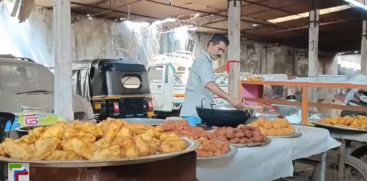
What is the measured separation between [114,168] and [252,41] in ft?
65.4

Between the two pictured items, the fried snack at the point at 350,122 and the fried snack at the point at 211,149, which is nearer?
the fried snack at the point at 211,149

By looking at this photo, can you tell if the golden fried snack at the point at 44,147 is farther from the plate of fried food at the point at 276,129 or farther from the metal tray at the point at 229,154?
the plate of fried food at the point at 276,129

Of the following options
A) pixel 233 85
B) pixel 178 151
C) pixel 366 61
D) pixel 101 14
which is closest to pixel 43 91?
pixel 233 85

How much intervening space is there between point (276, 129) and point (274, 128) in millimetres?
28

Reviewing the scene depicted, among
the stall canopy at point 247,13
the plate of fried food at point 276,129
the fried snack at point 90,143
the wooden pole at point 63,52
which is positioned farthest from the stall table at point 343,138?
the stall canopy at point 247,13

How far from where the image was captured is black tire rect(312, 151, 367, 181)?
3.98m

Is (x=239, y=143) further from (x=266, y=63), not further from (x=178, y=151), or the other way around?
(x=266, y=63)

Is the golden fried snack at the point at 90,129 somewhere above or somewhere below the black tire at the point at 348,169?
above

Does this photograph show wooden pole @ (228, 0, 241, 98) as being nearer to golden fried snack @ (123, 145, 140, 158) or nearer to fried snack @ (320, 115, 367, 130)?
fried snack @ (320, 115, 367, 130)

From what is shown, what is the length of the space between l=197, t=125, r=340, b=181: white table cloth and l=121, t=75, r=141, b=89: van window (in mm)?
6506

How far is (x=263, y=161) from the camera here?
8.70 feet

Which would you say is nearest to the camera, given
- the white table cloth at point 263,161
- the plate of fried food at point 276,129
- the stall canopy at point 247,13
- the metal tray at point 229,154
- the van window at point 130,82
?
the metal tray at point 229,154

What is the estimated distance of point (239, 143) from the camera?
2611 mm

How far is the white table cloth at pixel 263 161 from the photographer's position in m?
2.30
